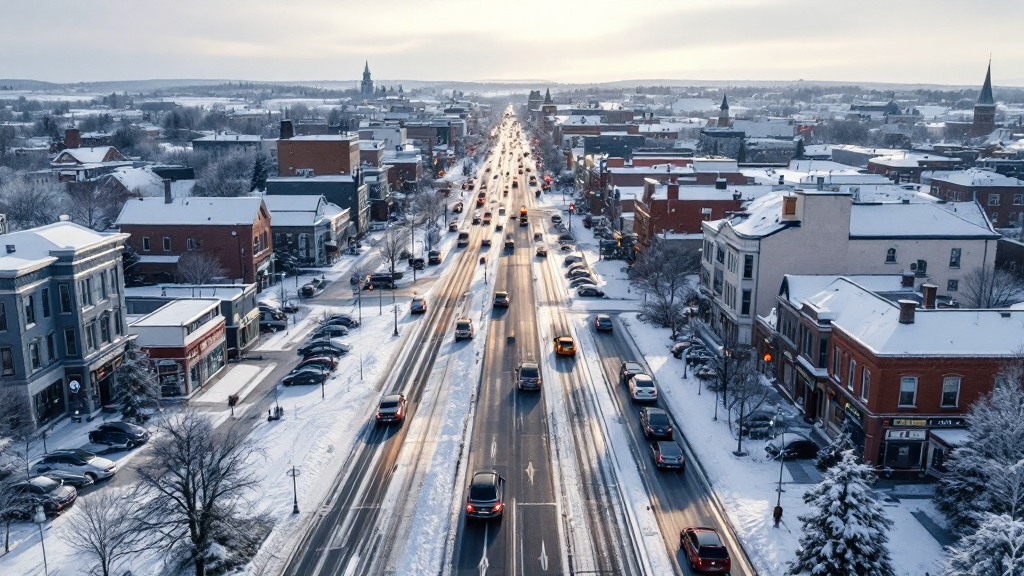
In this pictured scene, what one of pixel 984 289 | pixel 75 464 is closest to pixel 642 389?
pixel 984 289

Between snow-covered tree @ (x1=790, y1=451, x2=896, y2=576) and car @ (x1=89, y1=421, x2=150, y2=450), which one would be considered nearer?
snow-covered tree @ (x1=790, y1=451, x2=896, y2=576)

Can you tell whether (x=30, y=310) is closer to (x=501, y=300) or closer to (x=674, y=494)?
(x=674, y=494)

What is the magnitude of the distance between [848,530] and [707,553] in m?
5.55

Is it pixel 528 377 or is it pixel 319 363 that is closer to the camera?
pixel 528 377

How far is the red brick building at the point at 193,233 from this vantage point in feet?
253

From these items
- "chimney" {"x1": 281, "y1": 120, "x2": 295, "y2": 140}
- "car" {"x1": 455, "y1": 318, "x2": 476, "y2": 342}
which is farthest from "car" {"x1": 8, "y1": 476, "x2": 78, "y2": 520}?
"chimney" {"x1": 281, "y1": 120, "x2": 295, "y2": 140}

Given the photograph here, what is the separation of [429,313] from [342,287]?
14524 mm

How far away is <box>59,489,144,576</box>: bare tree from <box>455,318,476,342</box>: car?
3006cm

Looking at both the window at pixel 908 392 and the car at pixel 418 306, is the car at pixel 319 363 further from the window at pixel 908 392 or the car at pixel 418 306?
the window at pixel 908 392

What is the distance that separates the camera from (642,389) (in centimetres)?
4972

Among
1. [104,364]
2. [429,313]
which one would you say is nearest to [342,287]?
[429,313]

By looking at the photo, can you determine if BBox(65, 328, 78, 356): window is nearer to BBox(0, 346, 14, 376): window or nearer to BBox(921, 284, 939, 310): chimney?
BBox(0, 346, 14, 376): window

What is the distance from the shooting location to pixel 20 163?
158250 millimetres

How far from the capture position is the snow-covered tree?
2733cm
